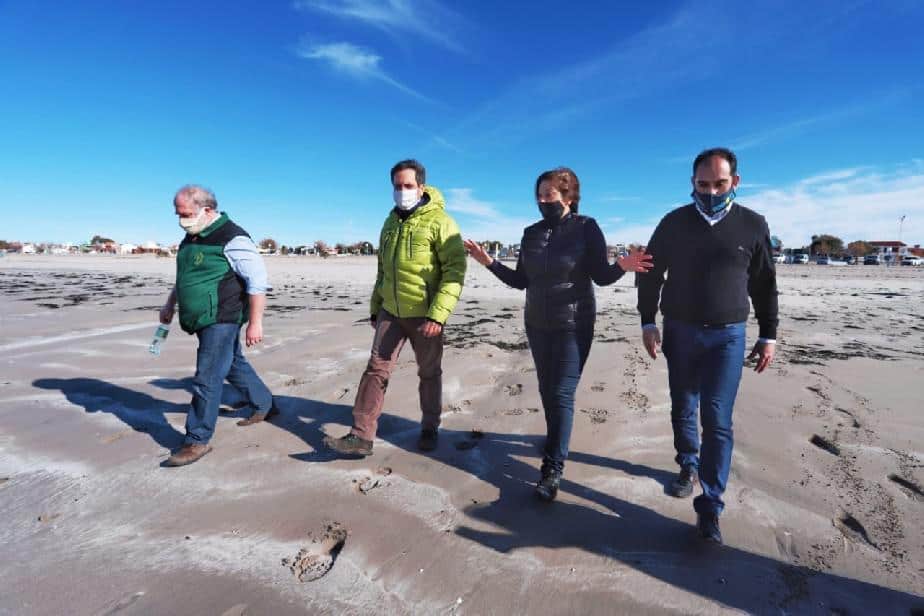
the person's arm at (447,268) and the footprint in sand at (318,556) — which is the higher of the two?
the person's arm at (447,268)

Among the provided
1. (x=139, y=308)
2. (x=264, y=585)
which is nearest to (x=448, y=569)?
(x=264, y=585)

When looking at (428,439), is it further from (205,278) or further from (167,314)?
(167,314)

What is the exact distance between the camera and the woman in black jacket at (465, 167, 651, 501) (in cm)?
277

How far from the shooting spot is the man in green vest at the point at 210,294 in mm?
3234

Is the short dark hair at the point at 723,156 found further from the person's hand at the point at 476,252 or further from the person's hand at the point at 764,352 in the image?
the person's hand at the point at 476,252

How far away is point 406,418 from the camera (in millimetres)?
4176

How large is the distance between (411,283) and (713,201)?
6.56 feet

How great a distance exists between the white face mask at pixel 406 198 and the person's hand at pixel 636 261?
1.54m

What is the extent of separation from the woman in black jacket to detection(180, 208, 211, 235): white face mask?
2.43 meters

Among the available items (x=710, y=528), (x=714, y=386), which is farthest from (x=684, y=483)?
(x=714, y=386)

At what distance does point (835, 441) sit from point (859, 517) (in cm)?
118

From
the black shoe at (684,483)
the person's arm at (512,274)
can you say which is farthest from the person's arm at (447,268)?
the black shoe at (684,483)

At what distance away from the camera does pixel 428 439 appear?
11.6 feet

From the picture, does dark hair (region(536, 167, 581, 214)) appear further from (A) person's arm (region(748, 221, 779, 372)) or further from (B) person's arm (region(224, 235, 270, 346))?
(B) person's arm (region(224, 235, 270, 346))
